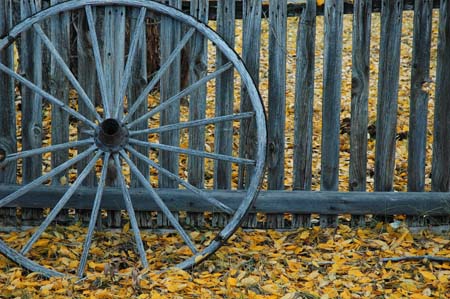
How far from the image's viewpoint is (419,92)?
505 cm

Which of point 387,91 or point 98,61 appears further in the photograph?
point 387,91

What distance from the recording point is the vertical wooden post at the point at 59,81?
496 centimetres

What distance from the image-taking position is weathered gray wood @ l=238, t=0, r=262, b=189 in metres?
Result: 4.93

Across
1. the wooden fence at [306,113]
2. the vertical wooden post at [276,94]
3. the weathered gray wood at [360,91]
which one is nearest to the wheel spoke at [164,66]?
the wooden fence at [306,113]

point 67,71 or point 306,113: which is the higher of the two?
point 67,71

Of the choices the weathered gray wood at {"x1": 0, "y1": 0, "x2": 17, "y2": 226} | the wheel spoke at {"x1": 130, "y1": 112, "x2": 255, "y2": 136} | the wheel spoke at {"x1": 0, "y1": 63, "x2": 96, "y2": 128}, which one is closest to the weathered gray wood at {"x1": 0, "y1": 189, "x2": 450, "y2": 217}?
the weathered gray wood at {"x1": 0, "y1": 0, "x2": 17, "y2": 226}

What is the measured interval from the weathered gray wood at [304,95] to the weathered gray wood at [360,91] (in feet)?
0.91

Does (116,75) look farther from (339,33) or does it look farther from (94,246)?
(339,33)

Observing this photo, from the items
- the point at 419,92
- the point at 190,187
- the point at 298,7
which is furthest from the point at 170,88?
the point at 419,92

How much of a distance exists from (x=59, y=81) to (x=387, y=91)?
214cm

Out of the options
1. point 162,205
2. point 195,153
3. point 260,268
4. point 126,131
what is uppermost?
point 126,131

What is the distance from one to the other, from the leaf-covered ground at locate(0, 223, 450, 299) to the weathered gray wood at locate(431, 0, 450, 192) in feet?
1.31

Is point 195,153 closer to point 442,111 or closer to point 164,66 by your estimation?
point 164,66

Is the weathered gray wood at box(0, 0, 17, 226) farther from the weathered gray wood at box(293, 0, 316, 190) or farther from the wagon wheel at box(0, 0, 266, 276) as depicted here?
the weathered gray wood at box(293, 0, 316, 190)
